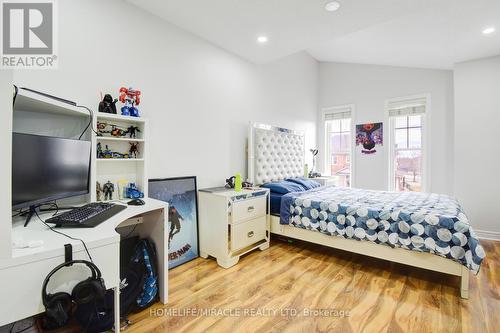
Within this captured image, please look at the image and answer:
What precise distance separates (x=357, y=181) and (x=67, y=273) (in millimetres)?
4768

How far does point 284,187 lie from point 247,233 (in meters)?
0.82

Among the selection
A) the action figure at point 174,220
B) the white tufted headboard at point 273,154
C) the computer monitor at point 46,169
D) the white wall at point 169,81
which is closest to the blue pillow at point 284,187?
the white tufted headboard at point 273,154

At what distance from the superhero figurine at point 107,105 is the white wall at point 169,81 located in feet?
0.40

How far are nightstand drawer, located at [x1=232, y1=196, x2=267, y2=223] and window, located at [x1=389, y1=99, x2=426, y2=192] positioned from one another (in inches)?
114

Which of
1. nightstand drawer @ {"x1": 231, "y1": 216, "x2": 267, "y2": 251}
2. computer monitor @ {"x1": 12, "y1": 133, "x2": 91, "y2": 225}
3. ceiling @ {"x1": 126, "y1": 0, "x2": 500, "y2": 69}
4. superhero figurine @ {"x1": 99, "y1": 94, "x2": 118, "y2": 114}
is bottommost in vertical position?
nightstand drawer @ {"x1": 231, "y1": 216, "x2": 267, "y2": 251}

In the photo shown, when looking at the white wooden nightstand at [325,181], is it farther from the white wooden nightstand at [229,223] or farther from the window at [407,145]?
the white wooden nightstand at [229,223]

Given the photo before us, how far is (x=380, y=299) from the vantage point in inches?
78.3

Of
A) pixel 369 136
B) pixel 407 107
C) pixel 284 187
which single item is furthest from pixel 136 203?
pixel 407 107

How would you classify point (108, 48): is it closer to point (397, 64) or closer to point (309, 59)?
point (309, 59)

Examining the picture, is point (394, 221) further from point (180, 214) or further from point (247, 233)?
point (180, 214)

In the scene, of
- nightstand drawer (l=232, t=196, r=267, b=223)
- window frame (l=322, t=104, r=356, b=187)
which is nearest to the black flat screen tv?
nightstand drawer (l=232, t=196, r=267, b=223)

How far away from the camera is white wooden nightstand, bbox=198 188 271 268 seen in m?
2.57

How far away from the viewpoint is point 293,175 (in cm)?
412

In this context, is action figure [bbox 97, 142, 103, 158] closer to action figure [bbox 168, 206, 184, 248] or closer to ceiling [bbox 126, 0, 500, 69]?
action figure [bbox 168, 206, 184, 248]
